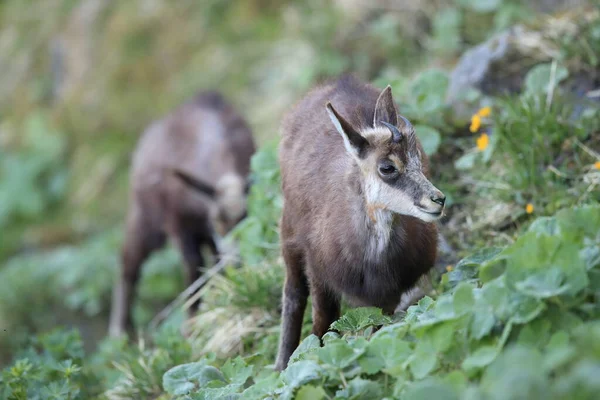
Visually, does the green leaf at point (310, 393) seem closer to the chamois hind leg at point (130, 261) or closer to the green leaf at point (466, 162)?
the green leaf at point (466, 162)

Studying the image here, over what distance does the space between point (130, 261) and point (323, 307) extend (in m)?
4.55

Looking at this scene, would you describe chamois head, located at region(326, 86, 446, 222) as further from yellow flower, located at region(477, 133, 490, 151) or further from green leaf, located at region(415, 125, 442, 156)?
yellow flower, located at region(477, 133, 490, 151)

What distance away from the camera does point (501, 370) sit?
2.74 metres

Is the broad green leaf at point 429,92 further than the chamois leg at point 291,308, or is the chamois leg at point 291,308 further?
the broad green leaf at point 429,92

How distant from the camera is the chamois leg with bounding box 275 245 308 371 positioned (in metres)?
4.89

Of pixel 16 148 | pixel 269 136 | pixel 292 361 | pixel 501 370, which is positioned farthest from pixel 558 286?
pixel 16 148

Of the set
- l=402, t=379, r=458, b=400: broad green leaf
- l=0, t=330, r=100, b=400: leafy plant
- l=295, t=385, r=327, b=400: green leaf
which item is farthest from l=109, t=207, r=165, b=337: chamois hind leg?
l=402, t=379, r=458, b=400: broad green leaf

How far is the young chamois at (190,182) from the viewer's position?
302 inches

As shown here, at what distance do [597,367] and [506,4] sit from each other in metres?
6.45

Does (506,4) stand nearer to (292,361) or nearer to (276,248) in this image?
(276,248)

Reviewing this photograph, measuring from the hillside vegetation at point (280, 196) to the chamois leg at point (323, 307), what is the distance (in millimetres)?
377

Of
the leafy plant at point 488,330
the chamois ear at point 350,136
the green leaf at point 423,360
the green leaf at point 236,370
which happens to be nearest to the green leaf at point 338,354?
the leafy plant at point 488,330

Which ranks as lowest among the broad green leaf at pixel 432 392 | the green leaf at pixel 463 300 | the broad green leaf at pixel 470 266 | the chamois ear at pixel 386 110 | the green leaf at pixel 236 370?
the broad green leaf at pixel 470 266

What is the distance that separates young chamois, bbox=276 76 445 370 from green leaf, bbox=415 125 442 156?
0.77 metres
